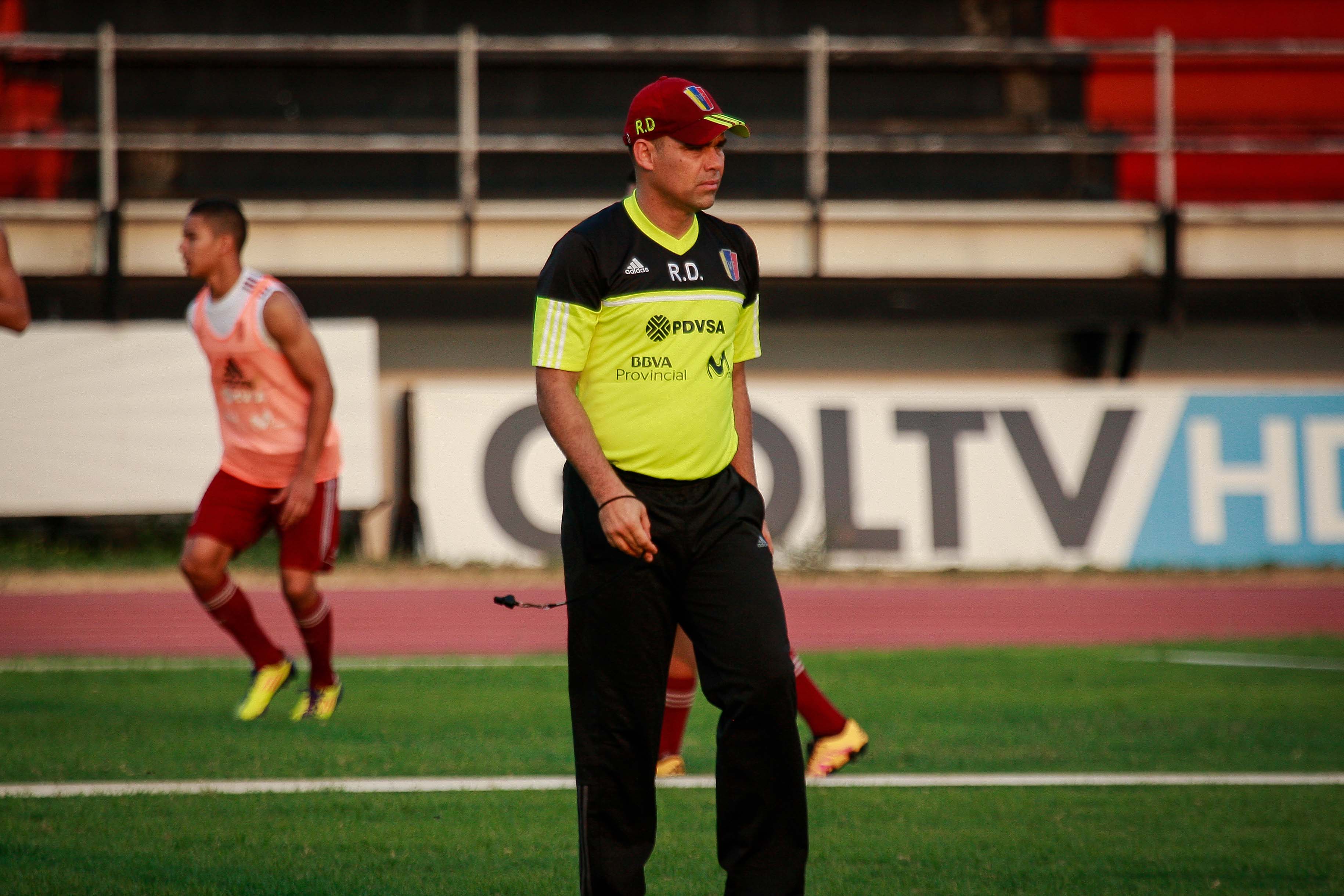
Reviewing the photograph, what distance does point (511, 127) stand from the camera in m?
17.6

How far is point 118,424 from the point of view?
14836 millimetres

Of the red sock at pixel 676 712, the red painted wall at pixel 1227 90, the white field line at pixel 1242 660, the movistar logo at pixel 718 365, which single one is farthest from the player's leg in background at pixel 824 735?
the red painted wall at pixel 1227 90

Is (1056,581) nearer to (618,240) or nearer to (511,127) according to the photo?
(511,127)

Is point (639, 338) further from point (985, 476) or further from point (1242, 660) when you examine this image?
point (985, 476)

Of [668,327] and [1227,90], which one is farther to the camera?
[1227,90]

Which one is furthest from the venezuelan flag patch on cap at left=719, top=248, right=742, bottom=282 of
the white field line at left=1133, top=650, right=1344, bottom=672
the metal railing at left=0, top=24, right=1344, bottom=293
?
the metal railing at left=0, top=24, right=1344, bottom=293

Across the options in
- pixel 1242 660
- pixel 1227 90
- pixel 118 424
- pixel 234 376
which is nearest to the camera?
pixel 234 376

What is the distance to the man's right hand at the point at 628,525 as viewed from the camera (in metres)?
3.63

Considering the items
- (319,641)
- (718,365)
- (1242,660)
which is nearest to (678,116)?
(718,365)

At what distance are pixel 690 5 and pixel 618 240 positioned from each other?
1514 cm

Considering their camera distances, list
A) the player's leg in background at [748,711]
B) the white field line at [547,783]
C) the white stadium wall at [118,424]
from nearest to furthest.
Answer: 1. the player's leg in background at [748,711]
2. the white field line at [547,783]
3. the white stadium wall at [118,424]

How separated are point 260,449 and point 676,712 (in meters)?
2.56

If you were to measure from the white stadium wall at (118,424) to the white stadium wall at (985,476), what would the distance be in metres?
0.77

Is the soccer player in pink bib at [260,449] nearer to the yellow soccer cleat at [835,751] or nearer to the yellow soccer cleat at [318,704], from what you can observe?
the yellow soccer cleat at [318,704]
